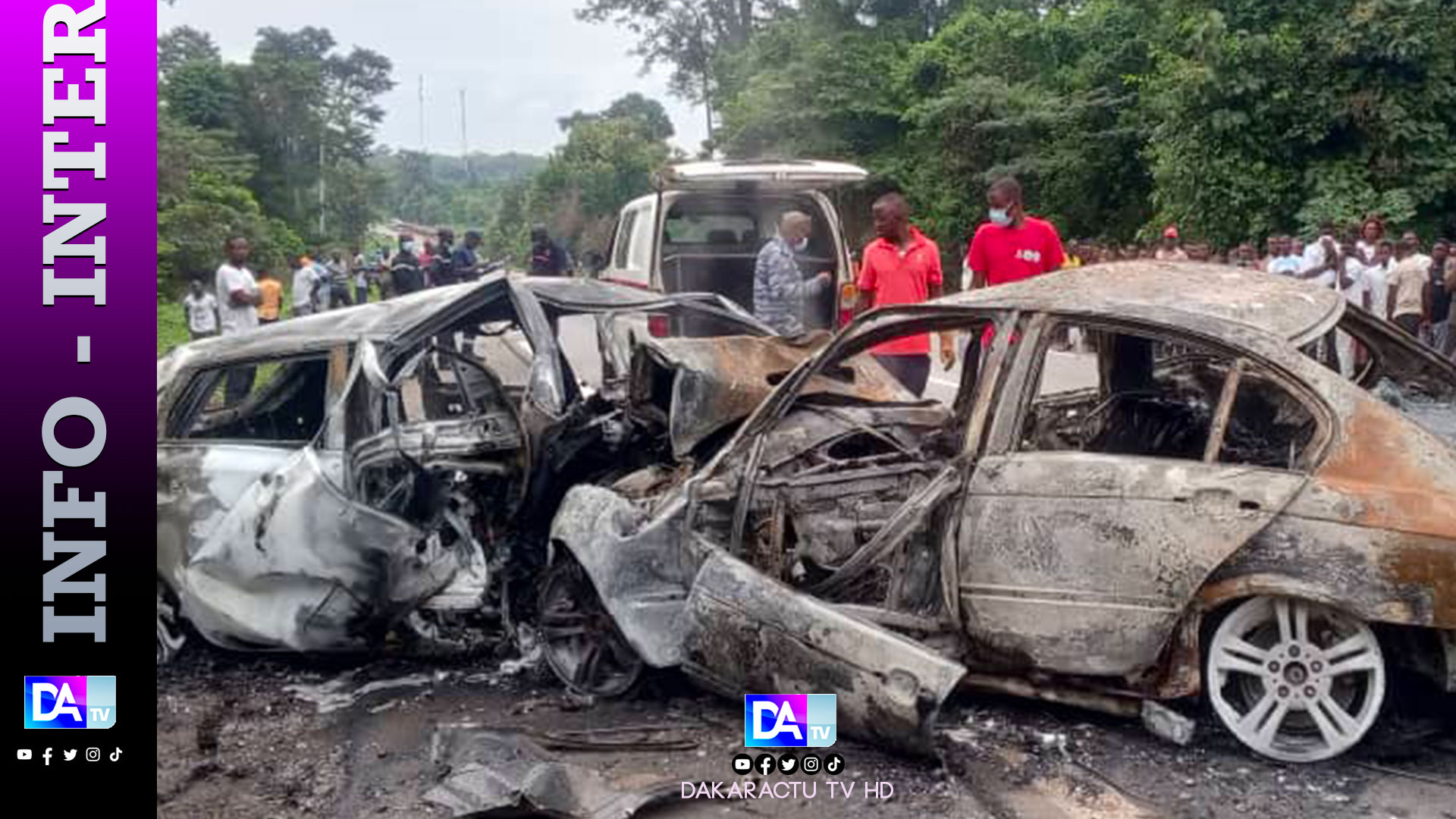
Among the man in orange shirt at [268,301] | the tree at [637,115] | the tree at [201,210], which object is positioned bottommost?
the man in orange shirt at [268,301]

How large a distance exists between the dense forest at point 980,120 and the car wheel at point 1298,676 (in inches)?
467

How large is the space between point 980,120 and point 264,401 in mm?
17573

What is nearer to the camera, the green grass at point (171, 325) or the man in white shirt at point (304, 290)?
the man in white shirt at point (304, 290)

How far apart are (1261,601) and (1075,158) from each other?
1700 centimetres

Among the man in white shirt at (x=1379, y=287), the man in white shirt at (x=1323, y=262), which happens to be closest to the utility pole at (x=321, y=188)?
the man in white shirt at (x=1323, y=262)

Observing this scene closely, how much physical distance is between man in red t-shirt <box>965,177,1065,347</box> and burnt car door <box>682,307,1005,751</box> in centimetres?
221

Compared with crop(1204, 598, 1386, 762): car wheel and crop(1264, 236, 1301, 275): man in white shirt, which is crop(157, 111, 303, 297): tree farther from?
crop(1204, 598, 1386, 762): car wheel

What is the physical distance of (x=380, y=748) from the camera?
464cm

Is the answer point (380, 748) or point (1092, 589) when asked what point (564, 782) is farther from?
point (1092, 589)

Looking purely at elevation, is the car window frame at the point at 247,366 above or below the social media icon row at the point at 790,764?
above

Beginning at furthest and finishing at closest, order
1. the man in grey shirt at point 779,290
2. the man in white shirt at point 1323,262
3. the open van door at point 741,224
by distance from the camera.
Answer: the man in white shirt at point 1323,262
the open van door at point 741,224
the man in grey shirt at point 779,290

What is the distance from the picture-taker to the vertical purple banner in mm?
4027

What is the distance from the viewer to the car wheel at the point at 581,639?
4973 mm

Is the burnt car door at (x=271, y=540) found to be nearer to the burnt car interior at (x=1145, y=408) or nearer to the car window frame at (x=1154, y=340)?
the car window frame at (x=1154, y=340)
